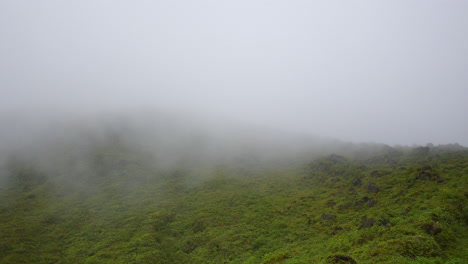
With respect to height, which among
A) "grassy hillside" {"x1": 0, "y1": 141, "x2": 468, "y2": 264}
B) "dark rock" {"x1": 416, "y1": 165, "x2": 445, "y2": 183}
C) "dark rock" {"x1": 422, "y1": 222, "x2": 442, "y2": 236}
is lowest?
"grassy hillside" {"x1": 0, "y1": 141, "x2": 468, "y2": 264}

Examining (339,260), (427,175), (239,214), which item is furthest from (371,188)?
(339,260)

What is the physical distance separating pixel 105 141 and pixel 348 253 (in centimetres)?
7599

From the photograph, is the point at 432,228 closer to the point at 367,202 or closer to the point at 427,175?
the point at 367,202

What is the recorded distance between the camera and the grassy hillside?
20312mm

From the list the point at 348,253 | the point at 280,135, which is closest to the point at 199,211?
the point at 348,253

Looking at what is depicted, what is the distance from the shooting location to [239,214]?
36.1m

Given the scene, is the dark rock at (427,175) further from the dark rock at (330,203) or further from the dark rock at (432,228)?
the dark rock at (432,228)

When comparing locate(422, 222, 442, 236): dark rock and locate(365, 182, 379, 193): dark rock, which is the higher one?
locate(422, 222, 442, 236): dark rock

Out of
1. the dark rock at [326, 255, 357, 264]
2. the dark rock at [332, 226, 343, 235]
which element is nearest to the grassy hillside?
the dark rock at [326, 255, 357, 264]

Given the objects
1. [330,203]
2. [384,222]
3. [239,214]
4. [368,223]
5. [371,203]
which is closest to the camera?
[384,222]

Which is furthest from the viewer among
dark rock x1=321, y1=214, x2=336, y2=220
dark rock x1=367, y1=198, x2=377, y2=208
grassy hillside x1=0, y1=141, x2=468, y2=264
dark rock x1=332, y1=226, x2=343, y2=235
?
dark rock x1=367, y1=198, x2=377, y2=208

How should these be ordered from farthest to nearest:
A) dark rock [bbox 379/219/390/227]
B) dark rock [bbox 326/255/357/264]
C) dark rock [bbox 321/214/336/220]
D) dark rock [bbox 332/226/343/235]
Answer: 1. dark rock [bbox 321/214/336/220]
2. dark rock [bbox 332/226/343/235]
3. dark rock [bbox 379/219/390/227]
4. dark rock [bbox 326/255/357/264]

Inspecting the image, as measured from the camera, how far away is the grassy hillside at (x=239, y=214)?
66.6 ft

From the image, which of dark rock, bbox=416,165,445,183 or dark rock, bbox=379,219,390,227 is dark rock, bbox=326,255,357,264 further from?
dark rock, bbox=416,165,445,183
